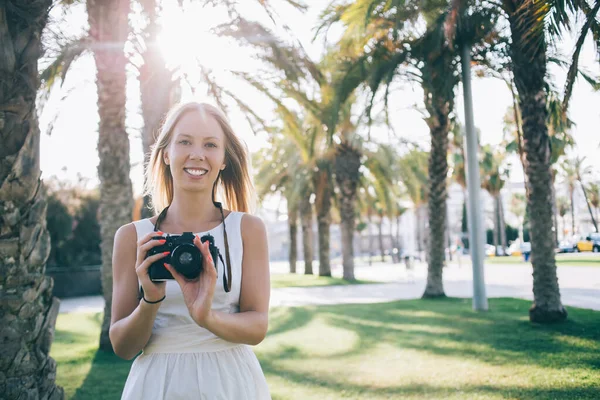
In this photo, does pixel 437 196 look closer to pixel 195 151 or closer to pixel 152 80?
pixel 152 80

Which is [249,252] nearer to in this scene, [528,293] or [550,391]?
[550,391]

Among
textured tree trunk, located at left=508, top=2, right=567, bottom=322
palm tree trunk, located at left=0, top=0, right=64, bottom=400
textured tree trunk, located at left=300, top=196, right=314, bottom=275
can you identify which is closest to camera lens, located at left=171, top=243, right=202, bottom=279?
palm tree trunk, located at left=0, top=0, right=64, bottom=400

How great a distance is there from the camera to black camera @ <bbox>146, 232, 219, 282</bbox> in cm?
163

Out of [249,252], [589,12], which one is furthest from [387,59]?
[249,252]

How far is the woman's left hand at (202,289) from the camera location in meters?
1.62

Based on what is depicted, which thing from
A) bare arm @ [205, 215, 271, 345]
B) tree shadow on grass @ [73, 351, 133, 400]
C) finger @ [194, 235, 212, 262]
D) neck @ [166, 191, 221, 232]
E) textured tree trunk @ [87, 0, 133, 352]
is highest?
textured tree trunk @ [87, 0, 133, 352]

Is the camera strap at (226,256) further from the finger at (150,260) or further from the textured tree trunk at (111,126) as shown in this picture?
the textured tree trunk at (111,126)

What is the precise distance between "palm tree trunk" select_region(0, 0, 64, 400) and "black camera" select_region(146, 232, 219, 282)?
7.68 ft

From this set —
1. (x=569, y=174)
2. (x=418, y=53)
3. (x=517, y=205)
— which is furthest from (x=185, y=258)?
(x=517, y=205)

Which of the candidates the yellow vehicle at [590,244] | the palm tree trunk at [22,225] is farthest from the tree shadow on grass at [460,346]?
the yellow vehicle at [590,244]

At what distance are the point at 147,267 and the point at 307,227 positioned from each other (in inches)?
999

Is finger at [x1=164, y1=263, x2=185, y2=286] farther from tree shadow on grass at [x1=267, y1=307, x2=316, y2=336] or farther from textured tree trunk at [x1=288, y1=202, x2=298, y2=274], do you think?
textured tree trunk at [x1=288, y1=202, x2=298, y2=274]

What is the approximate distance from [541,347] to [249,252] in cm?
563

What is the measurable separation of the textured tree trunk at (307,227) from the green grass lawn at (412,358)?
16021 millimetres
